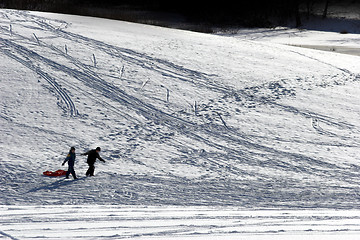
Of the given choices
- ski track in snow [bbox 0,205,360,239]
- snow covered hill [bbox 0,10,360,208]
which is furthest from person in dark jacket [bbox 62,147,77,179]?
ski track in snow [bbox 0,205,360,239]

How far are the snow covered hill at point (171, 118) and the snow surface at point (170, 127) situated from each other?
6 centimetres

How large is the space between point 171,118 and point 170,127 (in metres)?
0.72

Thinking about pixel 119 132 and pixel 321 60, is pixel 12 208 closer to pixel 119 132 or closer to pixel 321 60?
pixel 119 132

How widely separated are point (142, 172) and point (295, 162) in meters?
4.81

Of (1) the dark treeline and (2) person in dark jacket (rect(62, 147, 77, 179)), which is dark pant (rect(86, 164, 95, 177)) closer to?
(2) person in dark jacket (rect(62, 147, 77, 179))

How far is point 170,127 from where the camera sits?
1627 centimetres

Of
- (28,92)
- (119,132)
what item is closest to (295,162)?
(119,132)

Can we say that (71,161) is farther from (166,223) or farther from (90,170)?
(166,223)

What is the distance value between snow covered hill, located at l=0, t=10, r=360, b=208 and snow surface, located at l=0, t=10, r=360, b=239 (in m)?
0.06

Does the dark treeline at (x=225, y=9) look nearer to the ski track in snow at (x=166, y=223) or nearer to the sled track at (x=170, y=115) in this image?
the sled track at (x=170, y=115)

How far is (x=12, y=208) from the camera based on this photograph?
9578 mm

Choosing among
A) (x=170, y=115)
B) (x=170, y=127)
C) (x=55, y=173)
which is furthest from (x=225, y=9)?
(x=55, y=173)

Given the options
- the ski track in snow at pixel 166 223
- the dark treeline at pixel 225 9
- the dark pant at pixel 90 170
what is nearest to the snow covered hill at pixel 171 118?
the dark pant at pixel 90 170

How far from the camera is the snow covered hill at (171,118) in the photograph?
12000mm
